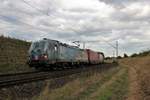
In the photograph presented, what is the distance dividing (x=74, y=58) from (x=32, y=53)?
453 inches

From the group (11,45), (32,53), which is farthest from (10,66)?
(11,45)

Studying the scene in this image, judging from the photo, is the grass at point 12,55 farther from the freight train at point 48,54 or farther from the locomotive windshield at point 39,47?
the locomotive windshield at point 39,47

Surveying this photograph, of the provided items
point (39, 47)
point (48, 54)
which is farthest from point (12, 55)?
point (48, 54)

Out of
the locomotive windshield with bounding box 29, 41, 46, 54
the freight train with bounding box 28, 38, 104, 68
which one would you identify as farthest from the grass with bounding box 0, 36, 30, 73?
the locomotive windshield with bounding box 29, 41, 46, 54

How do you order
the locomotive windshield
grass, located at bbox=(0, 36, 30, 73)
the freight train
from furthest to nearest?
grass, located at bbox=(0, 36, 30, 73) < the locomotive windshield < the freight train

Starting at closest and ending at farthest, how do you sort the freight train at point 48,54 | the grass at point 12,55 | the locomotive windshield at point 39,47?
the freight train at point 48,54
the locomotive windshield at point 39,47
the grass at point 12,55

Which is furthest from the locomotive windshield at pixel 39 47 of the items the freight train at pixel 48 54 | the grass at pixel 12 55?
the grass at pixel 12 55

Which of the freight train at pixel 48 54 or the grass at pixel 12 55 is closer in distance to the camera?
the freight train at pixel 48 54

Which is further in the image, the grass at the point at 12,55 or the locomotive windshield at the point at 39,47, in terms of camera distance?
the grass at the point at 12,55

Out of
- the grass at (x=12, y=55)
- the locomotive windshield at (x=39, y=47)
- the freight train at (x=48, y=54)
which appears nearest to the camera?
the freight train at (x=48, y=54)

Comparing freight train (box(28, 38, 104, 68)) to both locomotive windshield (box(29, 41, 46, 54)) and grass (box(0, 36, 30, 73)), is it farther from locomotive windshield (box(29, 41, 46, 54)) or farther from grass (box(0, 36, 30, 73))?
grass (box(0, 36, 30, 73))

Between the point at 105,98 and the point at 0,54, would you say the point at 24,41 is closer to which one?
the point at 0,54

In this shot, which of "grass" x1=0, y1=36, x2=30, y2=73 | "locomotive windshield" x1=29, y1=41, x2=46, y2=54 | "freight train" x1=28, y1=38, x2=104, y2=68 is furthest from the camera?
"grass" x1=0, y1=36, x2=30, y2=73

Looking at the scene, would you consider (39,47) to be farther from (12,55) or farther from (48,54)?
(12,55)
